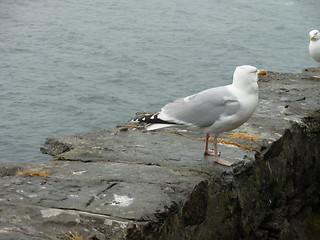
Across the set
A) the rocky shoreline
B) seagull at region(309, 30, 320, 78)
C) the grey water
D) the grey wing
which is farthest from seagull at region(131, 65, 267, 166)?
the grey water

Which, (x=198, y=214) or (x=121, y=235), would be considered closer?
(x=121, y=235)

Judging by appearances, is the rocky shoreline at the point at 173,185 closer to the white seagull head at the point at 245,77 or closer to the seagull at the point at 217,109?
the seagull at the point at 217,109

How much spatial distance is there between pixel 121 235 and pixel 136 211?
329mm

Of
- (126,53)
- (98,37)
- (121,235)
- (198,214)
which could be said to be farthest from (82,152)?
(98,37)

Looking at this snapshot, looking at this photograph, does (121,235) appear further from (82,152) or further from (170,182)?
(82,152)

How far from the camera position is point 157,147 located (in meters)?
6.09

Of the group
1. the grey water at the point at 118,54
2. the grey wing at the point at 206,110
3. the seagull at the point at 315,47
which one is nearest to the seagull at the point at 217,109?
the grey wing at the point at 206,110

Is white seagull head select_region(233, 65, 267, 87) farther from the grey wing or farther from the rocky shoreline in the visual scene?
the rocky shoreline

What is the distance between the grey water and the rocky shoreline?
6.65m

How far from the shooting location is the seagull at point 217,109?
551cm

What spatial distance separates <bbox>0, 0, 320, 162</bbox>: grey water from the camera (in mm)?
15312

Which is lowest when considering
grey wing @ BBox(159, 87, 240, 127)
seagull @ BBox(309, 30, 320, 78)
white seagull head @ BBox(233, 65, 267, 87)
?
seagull @ BBox(309, 30, 320, 78)

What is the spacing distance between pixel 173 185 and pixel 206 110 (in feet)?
2.76

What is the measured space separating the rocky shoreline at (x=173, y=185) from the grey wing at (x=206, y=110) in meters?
0.42
